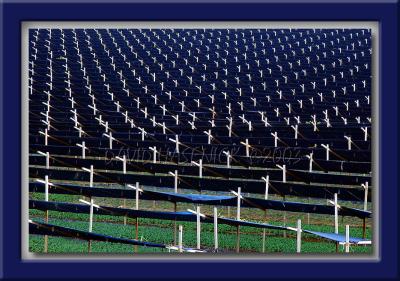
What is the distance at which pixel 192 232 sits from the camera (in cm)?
1159

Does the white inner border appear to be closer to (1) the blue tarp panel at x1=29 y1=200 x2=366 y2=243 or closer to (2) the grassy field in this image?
(1) the blue tarp panel at x1=29 y1=200 x2=366 y2=243

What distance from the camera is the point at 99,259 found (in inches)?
260

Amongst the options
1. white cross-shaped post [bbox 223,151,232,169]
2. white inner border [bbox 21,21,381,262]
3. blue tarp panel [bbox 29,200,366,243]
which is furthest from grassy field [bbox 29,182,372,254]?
white inner border [bbox 21,21,381,262]

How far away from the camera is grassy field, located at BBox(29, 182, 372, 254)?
411 inches

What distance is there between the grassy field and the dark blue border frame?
10.6 feet

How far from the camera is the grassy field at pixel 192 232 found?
10430mm

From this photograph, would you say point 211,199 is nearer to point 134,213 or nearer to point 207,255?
point 134,213
